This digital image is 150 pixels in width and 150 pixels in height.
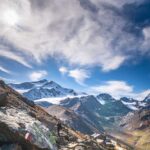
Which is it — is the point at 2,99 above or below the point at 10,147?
above

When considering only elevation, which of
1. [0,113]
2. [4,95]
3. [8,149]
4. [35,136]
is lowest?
[8,149]

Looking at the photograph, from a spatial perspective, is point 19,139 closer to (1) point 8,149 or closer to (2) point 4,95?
(1) point 8,149

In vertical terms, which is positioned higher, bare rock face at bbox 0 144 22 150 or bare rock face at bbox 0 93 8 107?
bare rock face at bbox 0 93 8 107

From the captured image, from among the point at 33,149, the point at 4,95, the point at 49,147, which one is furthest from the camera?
the point at 4,95

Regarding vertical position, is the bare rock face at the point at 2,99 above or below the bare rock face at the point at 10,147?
above

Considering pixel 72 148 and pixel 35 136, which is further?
pixel 72 148

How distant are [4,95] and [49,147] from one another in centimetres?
729

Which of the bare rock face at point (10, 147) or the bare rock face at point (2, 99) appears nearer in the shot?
the bare rock face at point (10, 147)

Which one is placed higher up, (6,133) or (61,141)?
(61,141)

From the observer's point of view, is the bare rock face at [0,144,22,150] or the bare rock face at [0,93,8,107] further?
the bare rock face at [0,93,8,107]

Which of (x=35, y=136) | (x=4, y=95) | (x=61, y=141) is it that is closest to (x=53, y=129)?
(x=61, y=141)

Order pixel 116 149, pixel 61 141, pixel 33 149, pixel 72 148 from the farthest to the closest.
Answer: pixel 116 149 < pixel 61 141 < pixel 72 148 < pixel 33 149

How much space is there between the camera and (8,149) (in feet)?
67.8

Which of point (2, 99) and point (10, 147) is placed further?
point (2, 99)
